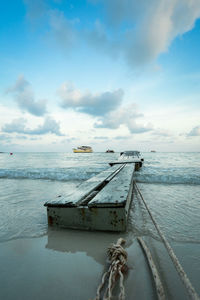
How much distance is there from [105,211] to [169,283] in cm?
103

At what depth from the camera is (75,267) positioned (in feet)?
5.29

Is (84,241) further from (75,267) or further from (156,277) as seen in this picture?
(156,277)

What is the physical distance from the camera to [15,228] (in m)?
2.61

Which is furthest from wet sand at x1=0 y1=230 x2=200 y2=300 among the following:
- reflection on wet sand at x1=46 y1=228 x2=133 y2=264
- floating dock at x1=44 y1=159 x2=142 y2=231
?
floating dock at x1=44 y1=159 x2=142 y2=231

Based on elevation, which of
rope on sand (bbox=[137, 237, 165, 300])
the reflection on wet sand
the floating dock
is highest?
the floating dock

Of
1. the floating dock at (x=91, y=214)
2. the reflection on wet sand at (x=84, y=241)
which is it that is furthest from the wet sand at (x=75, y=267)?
the floating dock at (x=91, y=214)

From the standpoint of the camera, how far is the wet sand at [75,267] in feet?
4.29

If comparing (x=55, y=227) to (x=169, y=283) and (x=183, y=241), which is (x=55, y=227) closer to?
(x=169, y=283)

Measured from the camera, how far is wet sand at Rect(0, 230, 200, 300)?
4.29ft

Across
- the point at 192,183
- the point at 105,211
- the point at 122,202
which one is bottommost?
the point at 192,183

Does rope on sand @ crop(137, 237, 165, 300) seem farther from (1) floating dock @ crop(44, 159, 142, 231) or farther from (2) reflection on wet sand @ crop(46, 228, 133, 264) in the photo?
(1) floating dock @ crop(44, 159, 142, 231)

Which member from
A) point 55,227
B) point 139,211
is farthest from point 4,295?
point 139,211

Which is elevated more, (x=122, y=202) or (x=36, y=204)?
(x=122, y=202)

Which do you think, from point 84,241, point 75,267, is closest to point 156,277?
point 75,267
